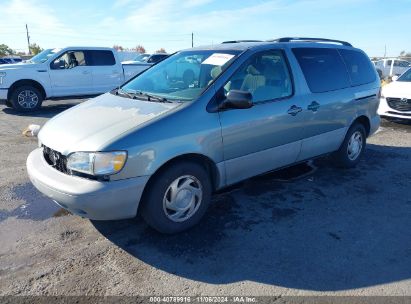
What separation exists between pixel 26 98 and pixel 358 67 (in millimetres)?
8860

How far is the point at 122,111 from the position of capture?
3.65 m

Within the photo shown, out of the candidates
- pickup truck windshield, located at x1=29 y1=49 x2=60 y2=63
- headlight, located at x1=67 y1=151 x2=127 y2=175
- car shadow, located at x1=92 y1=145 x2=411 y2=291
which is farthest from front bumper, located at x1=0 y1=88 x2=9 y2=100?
headlight, located at x1=67 y1=151 x2=127 y2=175

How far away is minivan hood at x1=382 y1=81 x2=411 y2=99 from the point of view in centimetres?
873

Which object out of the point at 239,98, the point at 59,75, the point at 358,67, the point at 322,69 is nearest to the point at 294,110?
the point at 322,69

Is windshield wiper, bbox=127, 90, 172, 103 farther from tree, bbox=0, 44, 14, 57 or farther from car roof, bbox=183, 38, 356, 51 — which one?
tree, bbox=0, 44, 14, 57

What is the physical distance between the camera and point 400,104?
878 cm

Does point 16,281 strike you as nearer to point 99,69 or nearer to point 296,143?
point 296,143

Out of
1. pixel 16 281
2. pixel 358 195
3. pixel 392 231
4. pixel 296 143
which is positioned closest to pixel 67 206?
pixel 16 281

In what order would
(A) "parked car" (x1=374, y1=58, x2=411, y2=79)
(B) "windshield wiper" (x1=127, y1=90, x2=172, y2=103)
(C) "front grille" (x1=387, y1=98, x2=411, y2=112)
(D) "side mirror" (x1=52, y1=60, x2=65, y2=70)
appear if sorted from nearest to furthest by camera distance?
(B) "windshield wiper" (x1=127, y1=90, x2=172, y2=103) < (C) "front grille" (x1=387, y1=98, x2=411, y2=112) < (D) "side mirror" (x1=52, y1=60, x2=65, y2=70) < (A) "parked car" (x1=374, y1=58, x2=411, y2=79)

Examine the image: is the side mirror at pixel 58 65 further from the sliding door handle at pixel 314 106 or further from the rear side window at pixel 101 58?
the sliding door handle at pixel 314 106

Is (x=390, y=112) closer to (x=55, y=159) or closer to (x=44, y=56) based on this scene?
(x=55, y=159)

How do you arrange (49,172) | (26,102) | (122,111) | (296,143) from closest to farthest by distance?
(49,172), (122,111), (296,143), (26,102)

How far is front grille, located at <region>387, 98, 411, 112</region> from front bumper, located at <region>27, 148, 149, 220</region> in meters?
7.58

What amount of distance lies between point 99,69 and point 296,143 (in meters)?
8.91
